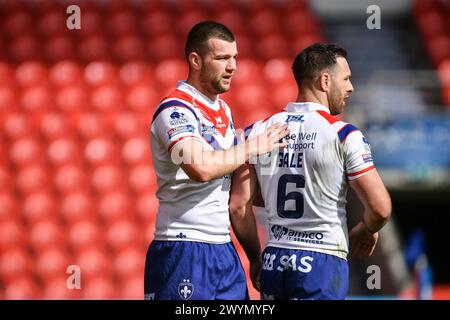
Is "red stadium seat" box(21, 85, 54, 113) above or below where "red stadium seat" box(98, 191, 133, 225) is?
above

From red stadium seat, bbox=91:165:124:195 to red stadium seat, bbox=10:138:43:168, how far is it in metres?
0.79

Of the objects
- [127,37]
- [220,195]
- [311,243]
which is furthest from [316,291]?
[127,37]

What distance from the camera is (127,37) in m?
11.5

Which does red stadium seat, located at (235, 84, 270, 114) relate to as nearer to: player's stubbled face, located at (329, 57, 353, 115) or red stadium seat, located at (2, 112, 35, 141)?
red stadium seat, located at (2, 112, 35, 141)

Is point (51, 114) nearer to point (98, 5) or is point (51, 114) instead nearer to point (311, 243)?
point (98, 5)

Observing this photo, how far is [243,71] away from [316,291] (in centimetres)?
747

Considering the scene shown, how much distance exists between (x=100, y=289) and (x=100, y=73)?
3.15m

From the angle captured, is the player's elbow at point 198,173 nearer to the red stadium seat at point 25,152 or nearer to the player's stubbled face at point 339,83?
the player's stubbled face at point 339,83

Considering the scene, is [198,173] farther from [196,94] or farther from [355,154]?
[355,154]

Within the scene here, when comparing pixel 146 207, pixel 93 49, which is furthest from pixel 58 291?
pixel 93 49

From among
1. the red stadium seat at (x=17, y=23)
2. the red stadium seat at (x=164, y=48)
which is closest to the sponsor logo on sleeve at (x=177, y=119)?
the red stadium seat at (x=164, y=48)

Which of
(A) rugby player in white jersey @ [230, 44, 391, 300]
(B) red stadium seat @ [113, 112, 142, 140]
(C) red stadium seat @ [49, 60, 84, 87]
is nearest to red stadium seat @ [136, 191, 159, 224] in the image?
(B) red stadium seat @ [113, 112, 142, 140]

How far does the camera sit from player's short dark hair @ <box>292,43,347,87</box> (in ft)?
13.1

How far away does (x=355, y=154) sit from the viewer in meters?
3.79
